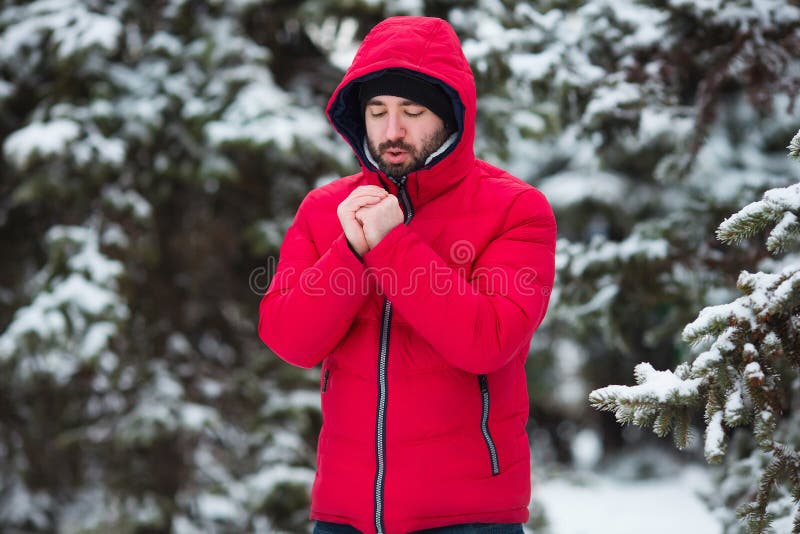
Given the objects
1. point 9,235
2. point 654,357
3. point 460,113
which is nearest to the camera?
point 460,113

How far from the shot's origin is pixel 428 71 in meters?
2.07

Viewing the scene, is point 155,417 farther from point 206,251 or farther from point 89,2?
point 89,2

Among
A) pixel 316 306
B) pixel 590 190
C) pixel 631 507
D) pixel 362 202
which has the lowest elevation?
pixel 631 507

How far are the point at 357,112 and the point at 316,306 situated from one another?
2.24 ft

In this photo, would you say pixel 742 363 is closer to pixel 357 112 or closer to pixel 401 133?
pixel 401 133

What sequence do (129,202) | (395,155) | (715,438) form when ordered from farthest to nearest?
(129,202) → (395,155) → (715,438)

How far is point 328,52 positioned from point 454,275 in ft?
14.0

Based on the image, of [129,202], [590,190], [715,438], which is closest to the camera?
[715,438]

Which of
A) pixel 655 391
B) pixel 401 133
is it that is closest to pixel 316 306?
pixel 401 133

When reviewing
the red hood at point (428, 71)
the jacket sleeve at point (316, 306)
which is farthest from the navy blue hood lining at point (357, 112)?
the jacket sleeve at point (316, 306)

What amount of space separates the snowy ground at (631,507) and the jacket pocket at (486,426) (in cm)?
523

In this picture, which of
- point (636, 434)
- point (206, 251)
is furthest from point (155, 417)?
A: point (636, 434)

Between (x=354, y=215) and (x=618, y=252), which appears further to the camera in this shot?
(x=618, y=252)

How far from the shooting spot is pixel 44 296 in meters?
4.68
